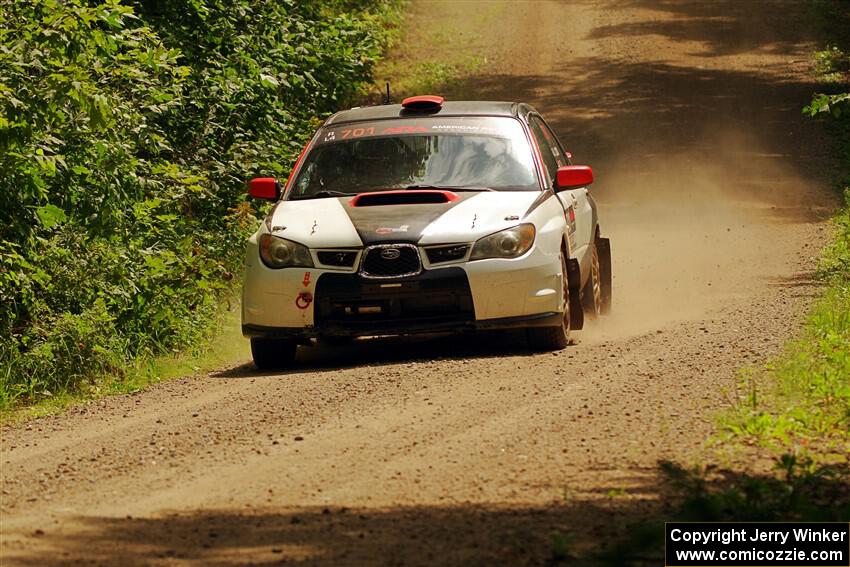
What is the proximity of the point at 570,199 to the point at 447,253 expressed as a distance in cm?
185

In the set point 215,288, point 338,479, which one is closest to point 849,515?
point 338,479

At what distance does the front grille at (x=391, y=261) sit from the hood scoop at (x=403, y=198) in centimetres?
62

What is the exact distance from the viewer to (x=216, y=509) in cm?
582

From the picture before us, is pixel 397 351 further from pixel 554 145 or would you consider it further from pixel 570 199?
pixel 554 145

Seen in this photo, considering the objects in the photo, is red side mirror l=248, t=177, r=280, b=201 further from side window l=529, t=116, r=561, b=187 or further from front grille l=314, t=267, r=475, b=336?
side window l=529, t=116, r=561, b=187

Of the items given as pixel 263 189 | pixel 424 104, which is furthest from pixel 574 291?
pixel 263 189

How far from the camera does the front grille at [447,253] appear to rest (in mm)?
9859

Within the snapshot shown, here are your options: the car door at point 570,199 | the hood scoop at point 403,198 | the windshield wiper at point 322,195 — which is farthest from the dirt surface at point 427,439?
the windshield wiper at point 322,195

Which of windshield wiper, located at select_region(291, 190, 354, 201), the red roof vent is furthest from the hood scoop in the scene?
the red roof vent

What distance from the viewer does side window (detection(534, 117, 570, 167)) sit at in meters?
12.0

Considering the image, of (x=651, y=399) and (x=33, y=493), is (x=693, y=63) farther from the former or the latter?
(x=33, y=493)

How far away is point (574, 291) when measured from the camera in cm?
1077

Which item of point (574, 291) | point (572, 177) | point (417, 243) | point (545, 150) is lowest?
point (574, 291)

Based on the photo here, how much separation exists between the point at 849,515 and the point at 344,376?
4558mm
